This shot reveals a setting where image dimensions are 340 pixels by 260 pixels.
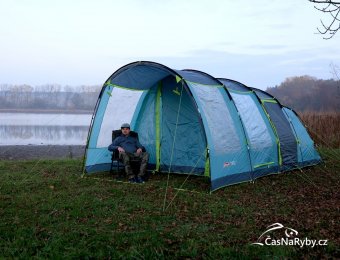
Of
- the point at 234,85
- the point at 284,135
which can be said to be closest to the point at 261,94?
the point at 234,85

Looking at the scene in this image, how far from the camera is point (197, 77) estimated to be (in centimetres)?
749

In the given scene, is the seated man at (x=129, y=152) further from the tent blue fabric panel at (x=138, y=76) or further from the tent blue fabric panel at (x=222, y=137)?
the tent blue fabric panel at (x=222, y=137)

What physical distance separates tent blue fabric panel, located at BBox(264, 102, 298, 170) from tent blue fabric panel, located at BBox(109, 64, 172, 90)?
2.61m

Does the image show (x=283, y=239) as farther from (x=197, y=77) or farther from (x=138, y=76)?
(x=138, y=76)

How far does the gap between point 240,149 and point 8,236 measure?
14.5 feet

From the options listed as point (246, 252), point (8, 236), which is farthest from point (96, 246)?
point (246, 252)

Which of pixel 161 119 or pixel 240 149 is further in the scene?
pixel 161 119

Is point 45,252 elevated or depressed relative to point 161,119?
depressed

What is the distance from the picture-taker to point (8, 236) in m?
4.33

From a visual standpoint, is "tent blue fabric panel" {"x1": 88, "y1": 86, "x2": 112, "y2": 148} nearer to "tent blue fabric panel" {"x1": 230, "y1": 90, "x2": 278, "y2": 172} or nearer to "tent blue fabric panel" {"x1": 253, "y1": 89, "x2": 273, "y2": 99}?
"tent blue fabric panel" {"x1": 230, "y1": 90, "x2": 278, "y2": 172}

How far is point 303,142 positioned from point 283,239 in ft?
18.8

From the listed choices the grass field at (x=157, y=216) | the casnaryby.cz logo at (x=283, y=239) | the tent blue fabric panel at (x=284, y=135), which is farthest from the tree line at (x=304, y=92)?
the casnaryby.cz logo at (x=283, y=239)

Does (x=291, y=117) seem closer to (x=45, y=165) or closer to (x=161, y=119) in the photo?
(x=161, y=119)

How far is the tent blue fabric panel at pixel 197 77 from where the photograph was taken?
7.13 meters
